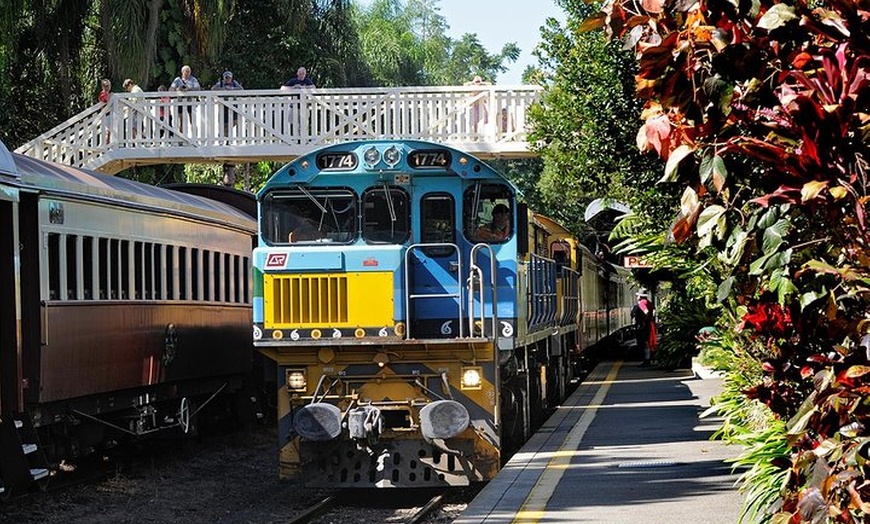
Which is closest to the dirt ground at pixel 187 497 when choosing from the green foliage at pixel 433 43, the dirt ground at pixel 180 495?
the dirt ground at pixel 180 495

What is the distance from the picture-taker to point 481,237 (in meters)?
13.8

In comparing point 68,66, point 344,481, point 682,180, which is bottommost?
point 344,481

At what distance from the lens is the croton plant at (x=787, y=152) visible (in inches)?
177

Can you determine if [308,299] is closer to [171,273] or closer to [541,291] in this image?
[171,273]

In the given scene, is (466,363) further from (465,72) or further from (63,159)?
(465,72)

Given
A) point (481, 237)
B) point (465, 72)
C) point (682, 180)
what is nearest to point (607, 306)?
point (481, 237)

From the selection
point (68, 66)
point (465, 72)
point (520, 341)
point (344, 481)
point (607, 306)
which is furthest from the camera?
point (465, 72)

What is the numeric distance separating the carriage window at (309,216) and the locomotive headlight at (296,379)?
1.25 m

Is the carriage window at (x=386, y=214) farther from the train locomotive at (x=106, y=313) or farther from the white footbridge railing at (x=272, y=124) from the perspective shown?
the white footbridge railing at (x=272, y=124)

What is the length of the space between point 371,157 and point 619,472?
3.87 meters

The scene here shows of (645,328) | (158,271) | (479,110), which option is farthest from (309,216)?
(645,328)

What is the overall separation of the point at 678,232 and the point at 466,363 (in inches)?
342

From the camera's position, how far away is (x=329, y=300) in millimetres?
13242

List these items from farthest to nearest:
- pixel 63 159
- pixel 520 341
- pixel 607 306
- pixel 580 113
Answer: pixel 607 306, pixel 63 159, pixel 580 113, pixel 520 341
